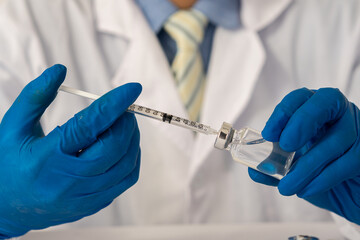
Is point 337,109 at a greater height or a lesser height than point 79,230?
greater

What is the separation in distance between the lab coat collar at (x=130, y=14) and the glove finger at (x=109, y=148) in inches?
17.9

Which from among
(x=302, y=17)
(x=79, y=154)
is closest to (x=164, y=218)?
(x=79, y=154)

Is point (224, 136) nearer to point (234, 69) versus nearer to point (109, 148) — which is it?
point (109, 148)

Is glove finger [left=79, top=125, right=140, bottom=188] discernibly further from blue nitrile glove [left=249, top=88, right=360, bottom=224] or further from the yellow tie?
the yellow tie

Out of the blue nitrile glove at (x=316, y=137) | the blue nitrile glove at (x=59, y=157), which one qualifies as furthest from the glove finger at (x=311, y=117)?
the blue nitrile glove at (x=59, y=157)

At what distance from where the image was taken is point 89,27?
1091 millimetres

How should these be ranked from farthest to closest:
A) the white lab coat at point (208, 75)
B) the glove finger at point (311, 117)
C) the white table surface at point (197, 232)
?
the white lab coat at point (208, 75)
the white table surface at point (197, 232)
the glove finger at point (311, 117)

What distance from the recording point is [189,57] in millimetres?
1089

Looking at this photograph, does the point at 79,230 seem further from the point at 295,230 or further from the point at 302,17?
the point at 302,17

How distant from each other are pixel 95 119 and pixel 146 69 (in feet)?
1.44

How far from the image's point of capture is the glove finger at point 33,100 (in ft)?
2.29

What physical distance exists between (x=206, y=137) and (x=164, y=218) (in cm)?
24

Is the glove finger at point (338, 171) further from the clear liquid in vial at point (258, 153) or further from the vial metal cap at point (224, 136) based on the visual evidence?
the vial metal cap at point (224, 136)

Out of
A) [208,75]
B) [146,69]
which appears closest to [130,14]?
[146,69]
